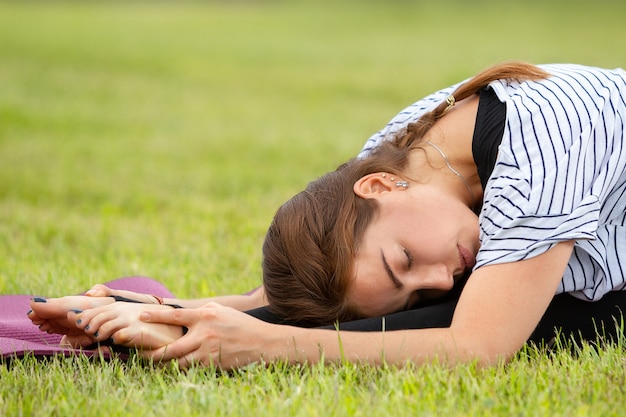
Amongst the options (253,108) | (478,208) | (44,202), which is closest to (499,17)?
(253,108)

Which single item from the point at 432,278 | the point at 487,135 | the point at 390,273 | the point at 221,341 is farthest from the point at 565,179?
the point at 221,341

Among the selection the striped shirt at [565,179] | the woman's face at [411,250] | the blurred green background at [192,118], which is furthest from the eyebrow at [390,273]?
the blurred green background at [192,118]

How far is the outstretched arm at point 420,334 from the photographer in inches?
118

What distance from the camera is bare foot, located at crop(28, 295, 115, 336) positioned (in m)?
3.30

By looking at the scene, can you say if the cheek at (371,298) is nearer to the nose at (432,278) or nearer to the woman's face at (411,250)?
the woman's face at (411,250)

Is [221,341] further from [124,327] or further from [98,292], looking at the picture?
[98,292]

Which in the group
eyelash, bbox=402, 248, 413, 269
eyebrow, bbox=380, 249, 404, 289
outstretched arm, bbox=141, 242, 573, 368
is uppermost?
eyelash, bbox=402, 248, 413, 269

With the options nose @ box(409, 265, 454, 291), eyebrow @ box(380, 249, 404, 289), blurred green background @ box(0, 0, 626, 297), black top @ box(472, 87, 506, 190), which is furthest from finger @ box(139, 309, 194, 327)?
blurred green background @ box(0, 0, 626, 297)

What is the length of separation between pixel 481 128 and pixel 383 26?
28319 mm

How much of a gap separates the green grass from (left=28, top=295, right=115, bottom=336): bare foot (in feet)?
0.64

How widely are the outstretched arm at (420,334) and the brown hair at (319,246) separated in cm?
23

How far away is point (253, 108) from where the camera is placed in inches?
540

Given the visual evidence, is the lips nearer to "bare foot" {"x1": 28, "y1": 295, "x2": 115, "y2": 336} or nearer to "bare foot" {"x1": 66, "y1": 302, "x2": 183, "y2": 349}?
"bare foot" {"x1": 66, "y1": 302, "x2": 183, "y2": 349}

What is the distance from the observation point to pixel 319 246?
3254 millimetres
